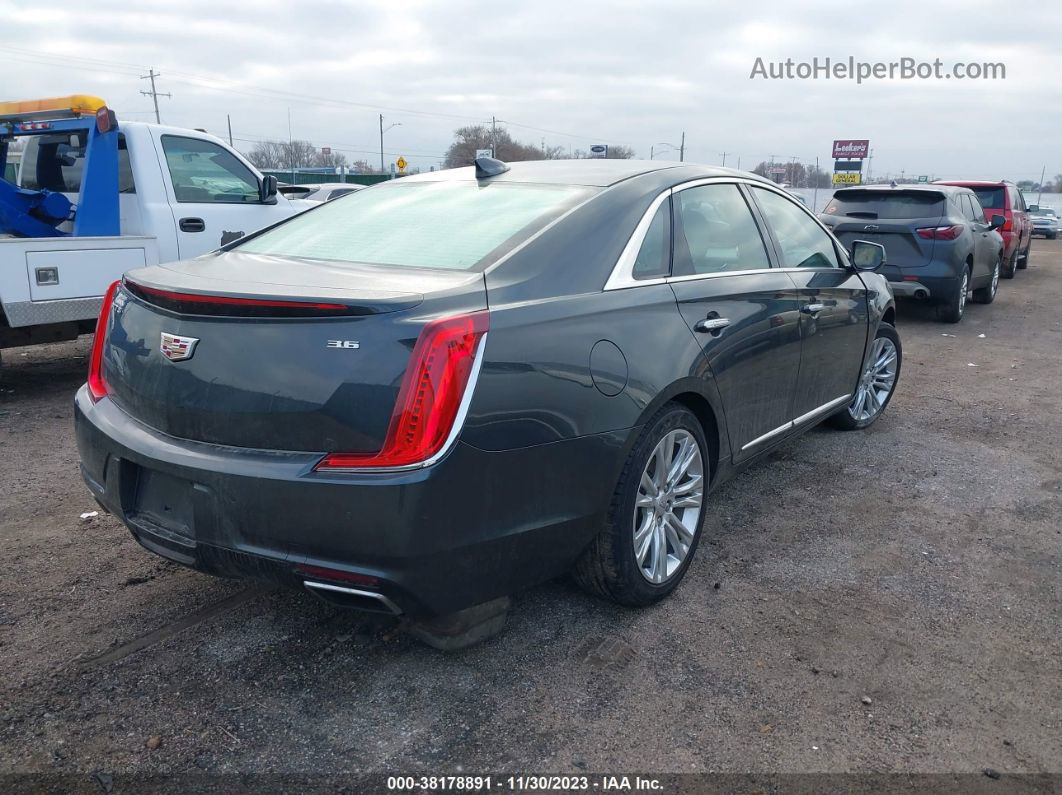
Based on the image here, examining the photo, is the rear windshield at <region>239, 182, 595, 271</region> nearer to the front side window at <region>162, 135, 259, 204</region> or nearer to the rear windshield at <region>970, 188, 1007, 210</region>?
the front side window at <region>162, 135, 259, 204</region>

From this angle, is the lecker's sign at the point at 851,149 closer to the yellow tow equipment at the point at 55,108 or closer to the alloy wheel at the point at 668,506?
the yellow tow equipment at the point at 55,108

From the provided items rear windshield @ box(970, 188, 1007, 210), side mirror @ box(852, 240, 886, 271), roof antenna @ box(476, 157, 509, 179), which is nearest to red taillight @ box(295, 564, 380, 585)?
roof antenna @ box(476, 157, 509, 179)

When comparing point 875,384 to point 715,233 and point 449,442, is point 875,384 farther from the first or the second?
point 449,442

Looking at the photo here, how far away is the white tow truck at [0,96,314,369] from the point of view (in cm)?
590

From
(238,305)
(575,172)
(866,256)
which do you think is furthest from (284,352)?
(866,256)

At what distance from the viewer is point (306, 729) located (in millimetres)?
2584

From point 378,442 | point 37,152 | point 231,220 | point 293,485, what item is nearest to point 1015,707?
point 378,442

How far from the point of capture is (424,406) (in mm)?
2395

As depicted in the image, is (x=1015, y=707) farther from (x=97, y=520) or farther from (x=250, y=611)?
(x=97, y=520)

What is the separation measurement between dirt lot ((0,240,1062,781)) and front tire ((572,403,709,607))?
0.15 metres

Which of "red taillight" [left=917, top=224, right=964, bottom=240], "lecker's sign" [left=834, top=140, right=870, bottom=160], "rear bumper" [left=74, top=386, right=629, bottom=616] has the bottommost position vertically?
"rear bumper" [left=74, top=386, right=629, bottom=616]

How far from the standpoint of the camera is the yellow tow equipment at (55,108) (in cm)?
648

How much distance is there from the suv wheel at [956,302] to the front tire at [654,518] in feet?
27.3

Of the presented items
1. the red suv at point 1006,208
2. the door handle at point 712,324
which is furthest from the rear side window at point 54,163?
the red suv at point 1006,208
